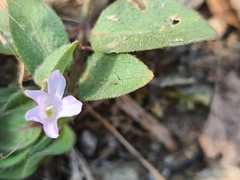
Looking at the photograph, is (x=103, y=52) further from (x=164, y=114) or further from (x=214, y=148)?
(x=214, y=148)

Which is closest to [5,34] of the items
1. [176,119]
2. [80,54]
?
[80,54]

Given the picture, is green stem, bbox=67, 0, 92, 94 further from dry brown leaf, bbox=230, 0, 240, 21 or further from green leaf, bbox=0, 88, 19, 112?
dry brown leaf, bbox=230, 0, 240, 21

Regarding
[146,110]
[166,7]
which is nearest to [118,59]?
[166,7]

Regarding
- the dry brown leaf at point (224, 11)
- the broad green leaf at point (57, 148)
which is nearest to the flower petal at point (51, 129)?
the broad green leaf at point (57, 148)

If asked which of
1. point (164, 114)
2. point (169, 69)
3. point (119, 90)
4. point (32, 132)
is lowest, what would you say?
point (164, 114)

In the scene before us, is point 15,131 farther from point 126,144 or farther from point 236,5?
point 236,5
